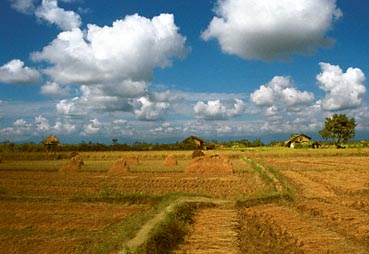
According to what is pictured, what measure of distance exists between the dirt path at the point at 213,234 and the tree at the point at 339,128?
62.3 m

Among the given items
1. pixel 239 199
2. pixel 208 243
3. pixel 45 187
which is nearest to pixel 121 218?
Result: pixel 208 243

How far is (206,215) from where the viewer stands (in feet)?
41.4

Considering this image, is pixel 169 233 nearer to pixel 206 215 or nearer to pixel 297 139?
pixel 206 215

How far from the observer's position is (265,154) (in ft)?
152

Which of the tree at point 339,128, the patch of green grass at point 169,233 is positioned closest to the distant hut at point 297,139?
the tree at point 339,128

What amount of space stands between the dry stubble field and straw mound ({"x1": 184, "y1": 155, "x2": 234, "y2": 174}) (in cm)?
372

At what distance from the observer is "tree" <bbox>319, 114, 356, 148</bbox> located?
226 ft

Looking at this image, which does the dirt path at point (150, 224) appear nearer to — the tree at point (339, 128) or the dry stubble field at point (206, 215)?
the dry stubble field at point (206, 215)

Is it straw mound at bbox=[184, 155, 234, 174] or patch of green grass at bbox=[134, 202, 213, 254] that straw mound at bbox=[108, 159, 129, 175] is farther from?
patch of green grass at bbox=[134, 202, 213, 254]

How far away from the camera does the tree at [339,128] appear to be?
68.9 m

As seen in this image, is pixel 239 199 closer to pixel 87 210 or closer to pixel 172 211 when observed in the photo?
pixel 172 211

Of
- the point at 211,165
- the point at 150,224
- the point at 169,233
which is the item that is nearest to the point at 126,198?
the point at 150,224

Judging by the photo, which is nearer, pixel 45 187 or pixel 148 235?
pixel 148 235

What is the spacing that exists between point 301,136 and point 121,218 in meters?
72.4
